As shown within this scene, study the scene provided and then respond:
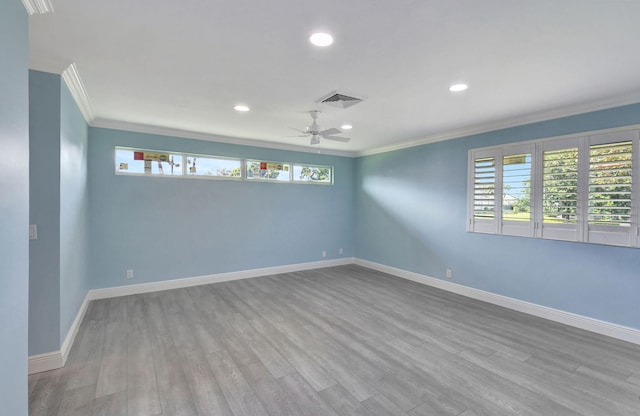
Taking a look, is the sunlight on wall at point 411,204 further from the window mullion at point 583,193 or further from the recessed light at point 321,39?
the recessed light at point 321,39

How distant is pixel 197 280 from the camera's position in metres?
4.89

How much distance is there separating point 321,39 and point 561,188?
346cm

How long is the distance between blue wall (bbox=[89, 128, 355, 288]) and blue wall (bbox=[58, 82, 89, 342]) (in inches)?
12.2

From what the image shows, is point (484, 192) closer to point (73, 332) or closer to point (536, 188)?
point (536, 188)

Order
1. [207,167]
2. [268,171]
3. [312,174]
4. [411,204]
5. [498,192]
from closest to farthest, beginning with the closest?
[498,192] → [207,167] → [411,204] → [268,171] → [312,174]

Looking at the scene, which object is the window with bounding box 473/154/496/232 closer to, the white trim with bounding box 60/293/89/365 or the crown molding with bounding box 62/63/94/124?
the crown molding with bounding box 62/63/94/124

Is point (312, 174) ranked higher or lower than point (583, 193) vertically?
higher

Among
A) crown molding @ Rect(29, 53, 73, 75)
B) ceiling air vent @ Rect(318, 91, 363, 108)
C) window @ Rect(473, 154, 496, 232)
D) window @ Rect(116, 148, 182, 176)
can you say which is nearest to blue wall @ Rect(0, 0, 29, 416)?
crown molding @ Rect(29, 53, 73, 75)

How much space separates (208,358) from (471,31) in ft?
11.1

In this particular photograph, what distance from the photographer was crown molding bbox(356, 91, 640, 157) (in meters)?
3.10

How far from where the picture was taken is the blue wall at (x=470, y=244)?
3191 mm

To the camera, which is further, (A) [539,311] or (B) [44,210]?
(A) [539,311]

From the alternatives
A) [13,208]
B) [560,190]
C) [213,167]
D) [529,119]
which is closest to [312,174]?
[213,167]

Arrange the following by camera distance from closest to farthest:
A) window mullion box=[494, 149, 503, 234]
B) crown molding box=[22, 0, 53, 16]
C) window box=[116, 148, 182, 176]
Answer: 1. crown molding box=[22, 0, 53, 16]
2. window mullion box=[494, 149, 503, 234]
3. window box=[116, 148, 182, 176]
